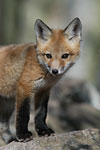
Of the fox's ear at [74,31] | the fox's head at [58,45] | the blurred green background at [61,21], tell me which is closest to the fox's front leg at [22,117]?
the fox's head at [58,45]

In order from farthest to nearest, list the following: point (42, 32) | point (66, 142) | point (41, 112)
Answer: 1. point (41, 112)
2. point (42, 32)
3. point (66, 142)

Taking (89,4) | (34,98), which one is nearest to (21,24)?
(89,4)

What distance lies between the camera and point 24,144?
8.06 m

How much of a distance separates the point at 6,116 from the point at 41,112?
112 centimetres

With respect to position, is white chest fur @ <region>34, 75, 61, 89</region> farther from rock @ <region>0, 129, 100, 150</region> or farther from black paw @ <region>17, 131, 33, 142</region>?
rock @ <region>0, 129, 100, 150</region>

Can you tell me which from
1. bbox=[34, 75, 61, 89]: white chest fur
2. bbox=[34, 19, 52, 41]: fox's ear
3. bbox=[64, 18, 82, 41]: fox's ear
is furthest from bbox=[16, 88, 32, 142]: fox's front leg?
bbox=[64, 18, 82, 41]: fox's ear

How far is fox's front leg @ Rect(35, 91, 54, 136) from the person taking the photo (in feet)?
29.0

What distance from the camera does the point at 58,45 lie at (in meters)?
8.55

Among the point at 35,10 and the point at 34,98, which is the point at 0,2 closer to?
the point at 35,10

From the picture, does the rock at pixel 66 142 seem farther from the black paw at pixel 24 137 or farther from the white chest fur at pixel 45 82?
the white chest fur at pixel 45 82

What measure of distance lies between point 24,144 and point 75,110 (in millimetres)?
6682

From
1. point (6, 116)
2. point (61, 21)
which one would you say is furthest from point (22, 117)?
point (61, 21)

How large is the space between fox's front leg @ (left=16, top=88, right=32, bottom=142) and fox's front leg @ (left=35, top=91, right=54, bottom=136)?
560 millimetres

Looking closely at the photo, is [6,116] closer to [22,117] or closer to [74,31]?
[22,117]
